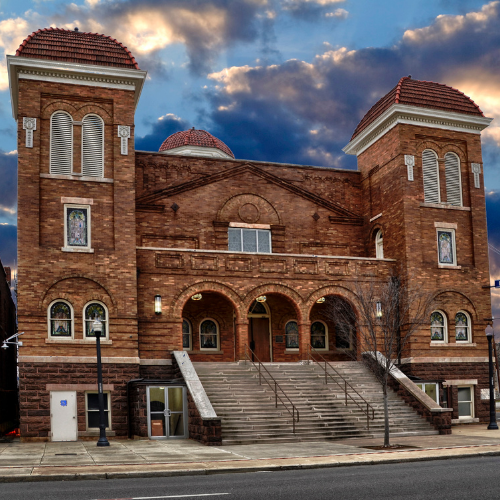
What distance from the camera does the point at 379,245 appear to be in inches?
1289

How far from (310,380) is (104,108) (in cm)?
1339

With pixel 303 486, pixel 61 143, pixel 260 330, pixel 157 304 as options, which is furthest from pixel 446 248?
pixel 303 486

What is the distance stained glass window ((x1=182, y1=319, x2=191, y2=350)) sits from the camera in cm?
2973

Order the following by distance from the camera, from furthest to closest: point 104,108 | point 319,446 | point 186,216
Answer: point 186,216
point 104,108
point 319,446

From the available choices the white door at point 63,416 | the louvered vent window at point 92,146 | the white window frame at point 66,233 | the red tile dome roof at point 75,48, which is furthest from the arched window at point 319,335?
the red tile dome roof at point 75,48

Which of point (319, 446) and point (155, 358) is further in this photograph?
point (155, 358)

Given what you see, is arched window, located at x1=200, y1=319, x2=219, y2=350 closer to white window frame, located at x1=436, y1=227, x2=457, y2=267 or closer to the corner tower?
the corner tower

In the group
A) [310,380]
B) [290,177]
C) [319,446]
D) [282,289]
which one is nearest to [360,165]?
[290,177]

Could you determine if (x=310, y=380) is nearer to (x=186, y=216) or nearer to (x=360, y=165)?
(x=186, y=216)

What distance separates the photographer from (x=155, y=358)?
26.8m

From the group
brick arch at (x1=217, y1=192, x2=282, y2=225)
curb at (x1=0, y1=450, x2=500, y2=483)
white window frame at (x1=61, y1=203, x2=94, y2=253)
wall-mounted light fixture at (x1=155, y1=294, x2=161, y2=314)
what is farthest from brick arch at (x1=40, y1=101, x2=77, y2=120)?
curb at (x1=0, y1=450, x2=500, y2=483)

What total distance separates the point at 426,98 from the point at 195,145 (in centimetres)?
1328

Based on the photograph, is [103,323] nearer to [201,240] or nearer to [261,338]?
[201,240]

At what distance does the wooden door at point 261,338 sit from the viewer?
31047 millimetres
